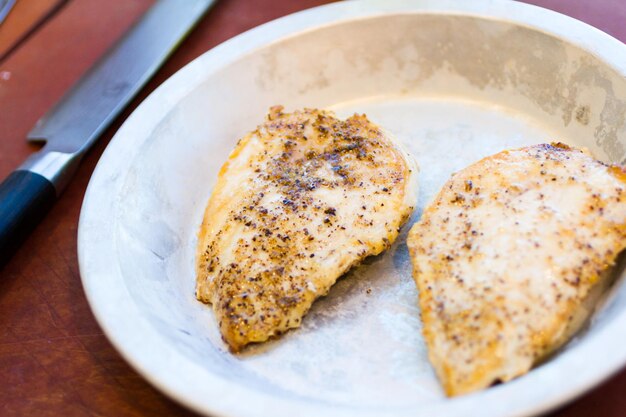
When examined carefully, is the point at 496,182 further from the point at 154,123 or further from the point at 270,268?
the point at 154,123

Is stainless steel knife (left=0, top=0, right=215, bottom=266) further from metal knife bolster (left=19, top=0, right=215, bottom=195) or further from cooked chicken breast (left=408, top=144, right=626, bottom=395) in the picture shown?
cooked chicken breast (left=408, top=144, right=626, bottom=395)

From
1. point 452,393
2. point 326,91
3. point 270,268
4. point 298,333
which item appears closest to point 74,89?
point 326,91

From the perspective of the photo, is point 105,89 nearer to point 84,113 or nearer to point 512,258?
point 84,113

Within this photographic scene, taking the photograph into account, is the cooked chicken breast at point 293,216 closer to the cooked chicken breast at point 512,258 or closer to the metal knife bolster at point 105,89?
the cooked chicken breast at point 512,258

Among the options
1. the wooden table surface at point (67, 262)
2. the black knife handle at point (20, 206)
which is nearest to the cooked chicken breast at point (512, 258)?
the wooden table surface at point (67, 262)

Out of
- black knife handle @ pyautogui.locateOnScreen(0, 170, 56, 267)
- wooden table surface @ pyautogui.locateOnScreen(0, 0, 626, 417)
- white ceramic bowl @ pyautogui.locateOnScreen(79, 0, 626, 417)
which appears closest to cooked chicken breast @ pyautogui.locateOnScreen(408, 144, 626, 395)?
white ceramic bowl @ pyautogui.locateOnScreen(79, 0, 626, 417)

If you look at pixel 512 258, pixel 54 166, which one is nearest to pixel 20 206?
pixel 54 166
